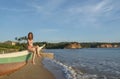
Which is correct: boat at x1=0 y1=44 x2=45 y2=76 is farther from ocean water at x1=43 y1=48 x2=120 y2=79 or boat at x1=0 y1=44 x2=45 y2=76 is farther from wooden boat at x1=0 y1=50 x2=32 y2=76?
ocean water at x1=43 y1=48 x2=120 y2=79

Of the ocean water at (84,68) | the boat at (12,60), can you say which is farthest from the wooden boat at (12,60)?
the ocean water at (84,68)

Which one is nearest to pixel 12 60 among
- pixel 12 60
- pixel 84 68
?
pixel 12 60

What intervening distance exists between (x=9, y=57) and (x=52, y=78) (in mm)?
3336

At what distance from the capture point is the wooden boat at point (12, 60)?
37.5 feet

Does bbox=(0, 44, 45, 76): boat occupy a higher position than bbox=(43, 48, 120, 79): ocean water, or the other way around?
bbox=(0, 44, 45, 76): boat

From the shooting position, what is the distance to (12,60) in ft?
39.3

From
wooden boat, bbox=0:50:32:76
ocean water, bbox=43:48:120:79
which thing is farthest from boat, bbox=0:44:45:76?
ocean water, bbox=43:48:120:79

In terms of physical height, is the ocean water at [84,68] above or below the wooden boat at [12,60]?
below

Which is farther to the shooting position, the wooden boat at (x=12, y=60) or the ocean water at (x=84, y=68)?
the ocean water at (x=84, y=68)

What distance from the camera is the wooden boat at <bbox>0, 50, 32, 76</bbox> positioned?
11.4 m

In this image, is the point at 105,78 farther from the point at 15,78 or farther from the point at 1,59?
the point at 1,59

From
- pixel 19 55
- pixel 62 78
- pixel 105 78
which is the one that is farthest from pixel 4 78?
pixel 105 78

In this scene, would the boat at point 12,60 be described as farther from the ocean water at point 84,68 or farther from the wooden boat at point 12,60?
the ocean water at point 84,68

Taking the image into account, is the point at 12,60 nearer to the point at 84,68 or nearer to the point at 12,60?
the point at 12,60
